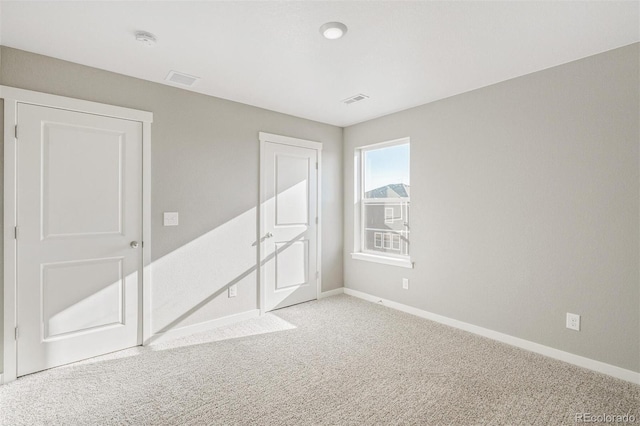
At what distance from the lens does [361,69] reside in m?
2.82

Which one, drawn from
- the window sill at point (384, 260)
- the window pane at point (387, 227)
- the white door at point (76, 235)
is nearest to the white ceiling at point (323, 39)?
the white door at point (76, 235)

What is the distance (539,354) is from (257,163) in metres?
3.35

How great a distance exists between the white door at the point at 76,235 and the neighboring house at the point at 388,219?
2.85 metres

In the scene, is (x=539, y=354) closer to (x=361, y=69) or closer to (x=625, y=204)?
(x=625, y=204)

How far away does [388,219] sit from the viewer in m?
4.33

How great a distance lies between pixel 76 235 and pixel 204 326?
1.47m

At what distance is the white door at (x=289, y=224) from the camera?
13.0ft

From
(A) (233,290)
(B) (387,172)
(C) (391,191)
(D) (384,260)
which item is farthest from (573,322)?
(A) (233,290)

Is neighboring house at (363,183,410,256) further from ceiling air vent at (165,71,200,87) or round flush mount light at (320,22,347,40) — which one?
ceiling air vent at (165,71,200,87)

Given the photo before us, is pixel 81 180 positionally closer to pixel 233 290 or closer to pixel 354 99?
pixel 233 290

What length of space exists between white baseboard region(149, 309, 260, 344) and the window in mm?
1701

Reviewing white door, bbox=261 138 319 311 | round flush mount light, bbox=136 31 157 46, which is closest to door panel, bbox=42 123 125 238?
round flush mount light, bbox=136 31 157 46

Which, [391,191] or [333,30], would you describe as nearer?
[333,30]

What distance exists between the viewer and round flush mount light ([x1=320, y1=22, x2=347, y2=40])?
2143mm
